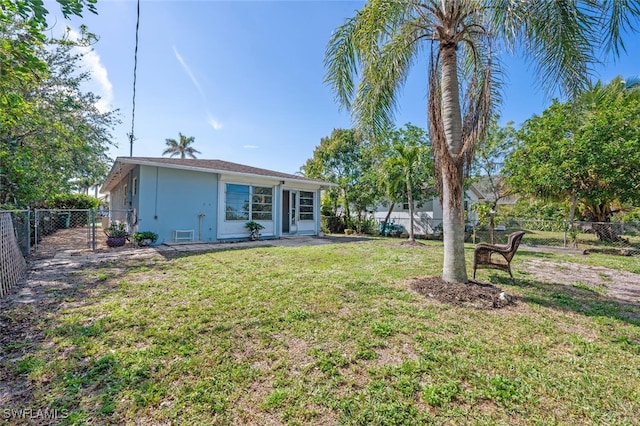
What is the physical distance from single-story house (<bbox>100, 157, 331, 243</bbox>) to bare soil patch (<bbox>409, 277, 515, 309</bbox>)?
8790 millimetres

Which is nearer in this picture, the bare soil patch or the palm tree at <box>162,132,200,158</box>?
the bare soil patch

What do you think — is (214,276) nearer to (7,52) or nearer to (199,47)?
(7,52)

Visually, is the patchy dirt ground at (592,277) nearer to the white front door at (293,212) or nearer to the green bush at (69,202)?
the white front door at (293,212)

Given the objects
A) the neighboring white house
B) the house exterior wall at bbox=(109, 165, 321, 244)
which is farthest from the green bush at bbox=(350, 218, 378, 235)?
the house exterior wall at bbox=(109, 165, 321, 244)

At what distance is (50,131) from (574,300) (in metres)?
13.9

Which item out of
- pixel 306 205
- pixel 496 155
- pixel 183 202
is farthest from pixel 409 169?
pixel 183 202

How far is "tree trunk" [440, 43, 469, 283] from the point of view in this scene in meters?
4.64

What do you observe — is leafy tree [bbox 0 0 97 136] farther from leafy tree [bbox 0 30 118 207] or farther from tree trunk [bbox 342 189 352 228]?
tree trunk [bbox 342 189 352 228]

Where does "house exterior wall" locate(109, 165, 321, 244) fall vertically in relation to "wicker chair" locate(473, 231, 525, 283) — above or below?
above

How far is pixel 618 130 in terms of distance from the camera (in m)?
10.6

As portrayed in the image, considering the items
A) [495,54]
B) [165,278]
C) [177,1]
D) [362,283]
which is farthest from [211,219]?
[495,54]

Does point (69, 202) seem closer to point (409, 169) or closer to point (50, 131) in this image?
point (50, 131)

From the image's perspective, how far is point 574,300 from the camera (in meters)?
4.56

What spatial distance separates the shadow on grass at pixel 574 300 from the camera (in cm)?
401
